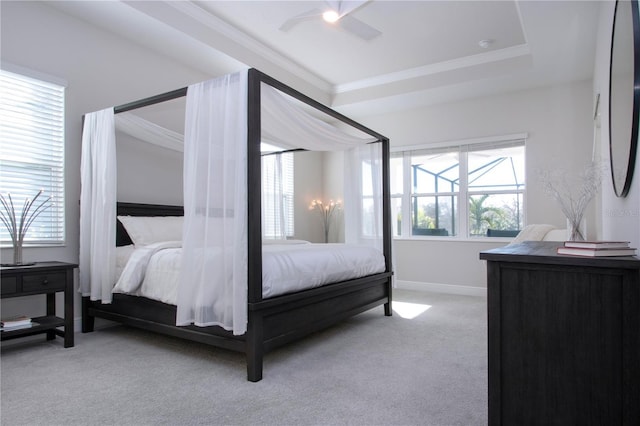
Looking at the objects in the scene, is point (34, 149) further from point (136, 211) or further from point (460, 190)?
point (460, 190)

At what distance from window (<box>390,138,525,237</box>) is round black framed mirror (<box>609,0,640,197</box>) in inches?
141

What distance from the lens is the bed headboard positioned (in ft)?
12.9

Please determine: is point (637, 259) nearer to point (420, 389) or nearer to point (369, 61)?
point (420, 389)

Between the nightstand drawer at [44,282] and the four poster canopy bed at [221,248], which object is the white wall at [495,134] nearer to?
the four poster canopy bed at [221,248]

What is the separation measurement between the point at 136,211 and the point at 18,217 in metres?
1.00

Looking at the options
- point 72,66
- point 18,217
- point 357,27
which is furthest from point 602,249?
point 72,66

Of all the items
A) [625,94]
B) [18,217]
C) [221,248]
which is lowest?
[221,248]

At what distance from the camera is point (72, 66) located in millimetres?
3756

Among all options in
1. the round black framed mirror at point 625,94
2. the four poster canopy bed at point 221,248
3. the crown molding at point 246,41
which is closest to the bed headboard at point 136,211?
the four poster canopy bed at point 221,248

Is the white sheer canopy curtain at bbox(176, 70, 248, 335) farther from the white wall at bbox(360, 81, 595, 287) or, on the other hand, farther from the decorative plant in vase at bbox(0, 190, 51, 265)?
the white wall at bbox(360, 81, 595, 287)

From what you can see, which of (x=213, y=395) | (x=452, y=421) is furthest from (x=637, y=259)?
(x=213, y=395)

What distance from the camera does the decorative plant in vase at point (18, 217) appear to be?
123 inches

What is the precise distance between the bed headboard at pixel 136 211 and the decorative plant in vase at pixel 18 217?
63cm

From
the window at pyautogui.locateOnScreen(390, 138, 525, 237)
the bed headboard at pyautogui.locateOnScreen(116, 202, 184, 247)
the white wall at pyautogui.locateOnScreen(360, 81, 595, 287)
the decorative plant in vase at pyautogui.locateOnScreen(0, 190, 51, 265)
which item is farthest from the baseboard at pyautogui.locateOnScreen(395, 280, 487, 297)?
the decorative plant in vase at pyautogui.locateOnScreen(0, 190, 51, 265)
